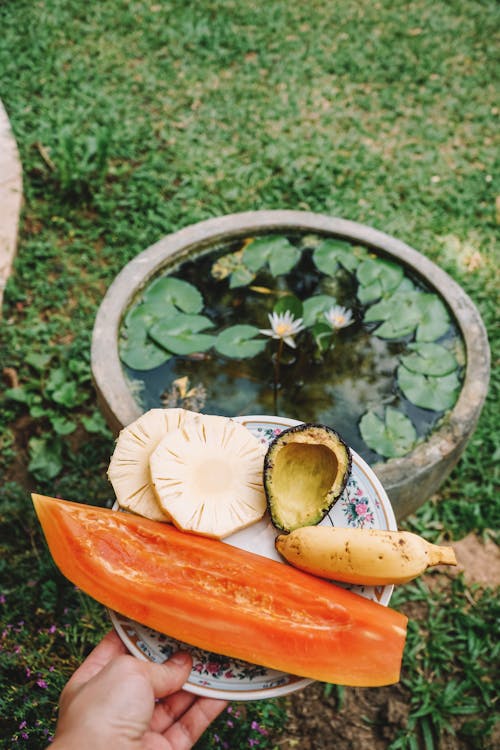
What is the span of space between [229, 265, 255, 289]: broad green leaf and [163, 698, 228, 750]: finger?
1.66 m

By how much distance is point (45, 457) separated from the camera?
2807 mm

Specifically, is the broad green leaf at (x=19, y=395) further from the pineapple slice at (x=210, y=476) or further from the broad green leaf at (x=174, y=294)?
the pineapple slice at (x=210, y=476)

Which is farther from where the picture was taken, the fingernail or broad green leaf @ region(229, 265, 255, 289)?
broad green leaf @ region(229, 265, 255, 289)

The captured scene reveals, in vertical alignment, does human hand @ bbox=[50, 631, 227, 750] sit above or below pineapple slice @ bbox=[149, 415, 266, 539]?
below

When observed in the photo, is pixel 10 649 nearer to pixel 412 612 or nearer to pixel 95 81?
pixel 412 612

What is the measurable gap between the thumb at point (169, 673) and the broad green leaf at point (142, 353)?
1.16 meters

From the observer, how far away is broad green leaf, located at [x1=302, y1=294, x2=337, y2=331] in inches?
101

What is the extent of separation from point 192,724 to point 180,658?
22 cm

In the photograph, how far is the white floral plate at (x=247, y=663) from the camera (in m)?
1.48

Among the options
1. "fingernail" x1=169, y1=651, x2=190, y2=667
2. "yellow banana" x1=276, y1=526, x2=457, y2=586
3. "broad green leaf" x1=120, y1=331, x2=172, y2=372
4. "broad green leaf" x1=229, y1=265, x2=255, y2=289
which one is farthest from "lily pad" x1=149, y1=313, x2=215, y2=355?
"fingernail" x1=169, y1=651, x2=190, y2=667

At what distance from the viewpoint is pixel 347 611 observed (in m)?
1.51

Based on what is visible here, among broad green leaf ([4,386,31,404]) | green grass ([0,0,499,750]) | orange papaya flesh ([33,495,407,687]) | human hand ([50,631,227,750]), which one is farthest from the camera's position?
broad green leaf ([4,386,31,404])

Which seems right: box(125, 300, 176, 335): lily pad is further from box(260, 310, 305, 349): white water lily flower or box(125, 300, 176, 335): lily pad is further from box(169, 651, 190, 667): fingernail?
box(169, 651, 190, 667): fingernail

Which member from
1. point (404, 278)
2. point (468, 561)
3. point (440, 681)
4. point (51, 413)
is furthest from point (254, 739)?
point (404, 278)
